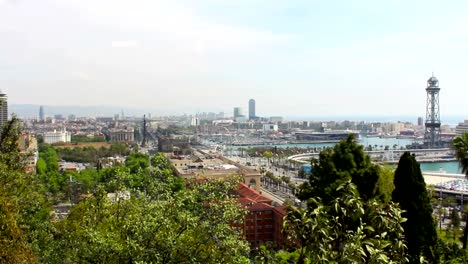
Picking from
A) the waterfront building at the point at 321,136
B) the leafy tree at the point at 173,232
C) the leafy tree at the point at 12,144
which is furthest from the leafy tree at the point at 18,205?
the waterfront building at the point at 321,136

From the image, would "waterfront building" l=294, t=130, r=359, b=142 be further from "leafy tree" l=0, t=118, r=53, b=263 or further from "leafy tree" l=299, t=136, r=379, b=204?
"leafy tree" l=0, t=118, r=53, b=263

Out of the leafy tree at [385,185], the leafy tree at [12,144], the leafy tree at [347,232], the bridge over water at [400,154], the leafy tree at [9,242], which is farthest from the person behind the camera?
the bridge over water at [400,154]

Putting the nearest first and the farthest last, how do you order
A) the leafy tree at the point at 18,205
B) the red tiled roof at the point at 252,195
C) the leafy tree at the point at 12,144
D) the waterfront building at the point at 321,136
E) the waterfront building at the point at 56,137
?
1. the leafy tree at the point at 18,205
2. the leafy tree at the point at 12,144
3. the red tiled roof at the point at 252,195
4. the waterfront building at the point at 56,137
5. the waterfront building at the point at 321,136

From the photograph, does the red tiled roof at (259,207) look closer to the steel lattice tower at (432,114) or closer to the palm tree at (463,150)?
the palm tree at (463,150)

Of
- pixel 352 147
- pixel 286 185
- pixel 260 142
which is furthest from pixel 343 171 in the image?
pixel 260 142

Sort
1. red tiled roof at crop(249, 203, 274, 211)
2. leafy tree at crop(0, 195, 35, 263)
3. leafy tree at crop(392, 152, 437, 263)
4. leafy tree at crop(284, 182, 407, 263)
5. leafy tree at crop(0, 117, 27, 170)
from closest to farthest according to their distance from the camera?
leafy tree at crop(284, 182, 407, 263) → leafy tree at crop(0, 195, 35, 263) → leafy tree at crop(392, 152, 437, 263) → leafy tree at crop(0, 117, 27, 170) → red tiled roof at crop(249, 203, 274, 211)

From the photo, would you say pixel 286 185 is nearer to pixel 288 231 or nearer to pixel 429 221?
pixel 429 221

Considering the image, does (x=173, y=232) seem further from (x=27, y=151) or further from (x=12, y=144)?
(x=27, y=151)

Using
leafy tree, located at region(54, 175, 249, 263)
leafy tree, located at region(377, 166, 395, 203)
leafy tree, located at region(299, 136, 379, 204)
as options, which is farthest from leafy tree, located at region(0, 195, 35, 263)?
leafy tree, located at region(377, 166, 395, 203)
